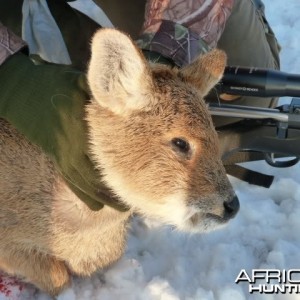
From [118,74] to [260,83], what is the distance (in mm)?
1081

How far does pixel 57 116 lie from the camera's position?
8.67 ft

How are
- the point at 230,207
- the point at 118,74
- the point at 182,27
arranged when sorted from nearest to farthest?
1. the point at 118,74
2. the point at 230,207
3. the point at 182,27

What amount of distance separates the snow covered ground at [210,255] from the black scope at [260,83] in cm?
91

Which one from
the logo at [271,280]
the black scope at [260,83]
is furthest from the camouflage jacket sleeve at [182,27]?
the logo at [271,280]

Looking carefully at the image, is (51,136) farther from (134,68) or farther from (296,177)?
(296,177)

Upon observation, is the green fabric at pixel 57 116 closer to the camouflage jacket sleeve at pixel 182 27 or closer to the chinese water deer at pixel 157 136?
the chinese water deer at pixel 157 136

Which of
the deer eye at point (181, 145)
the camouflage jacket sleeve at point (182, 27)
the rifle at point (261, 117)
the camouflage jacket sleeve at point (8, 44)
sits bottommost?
the rifle at point (261, 117)

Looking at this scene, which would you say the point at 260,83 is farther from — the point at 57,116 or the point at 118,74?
Answer: the point at 57,116

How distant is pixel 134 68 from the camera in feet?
7.99

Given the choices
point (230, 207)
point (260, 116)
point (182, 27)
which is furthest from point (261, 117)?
point (230, 207)

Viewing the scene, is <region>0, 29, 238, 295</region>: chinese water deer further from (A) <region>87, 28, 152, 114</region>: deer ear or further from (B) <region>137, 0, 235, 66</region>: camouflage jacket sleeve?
(B) <region>137, 0, 235, 66</region>: camouflage jacket sleeve

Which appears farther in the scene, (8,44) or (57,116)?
(8,44)

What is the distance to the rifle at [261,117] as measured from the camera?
3.27m

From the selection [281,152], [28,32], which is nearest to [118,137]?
[28,32]
